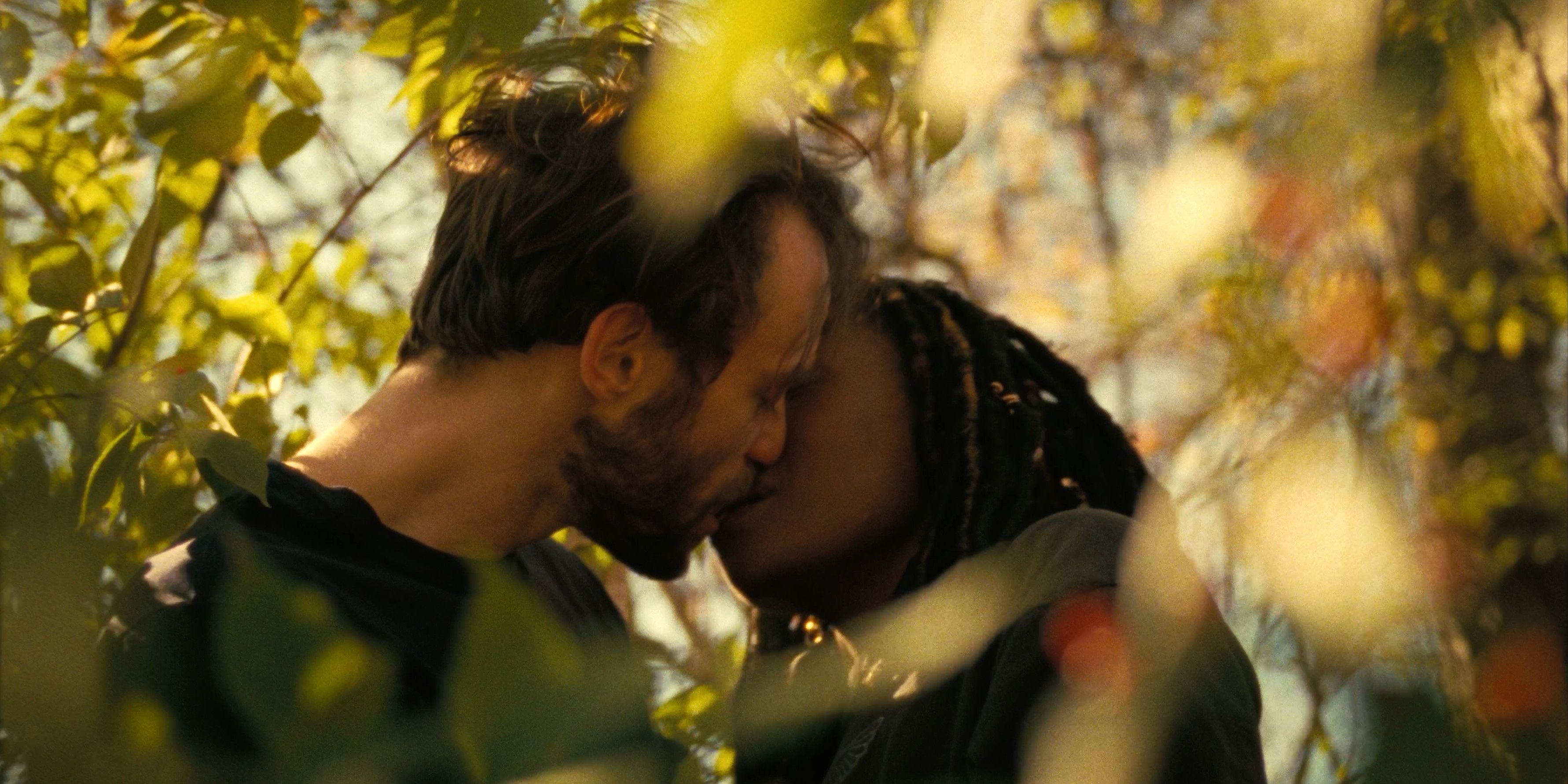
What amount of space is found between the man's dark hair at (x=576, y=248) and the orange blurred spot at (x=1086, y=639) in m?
0.78

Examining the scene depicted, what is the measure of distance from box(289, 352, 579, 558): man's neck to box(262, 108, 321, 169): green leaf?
1.26ft

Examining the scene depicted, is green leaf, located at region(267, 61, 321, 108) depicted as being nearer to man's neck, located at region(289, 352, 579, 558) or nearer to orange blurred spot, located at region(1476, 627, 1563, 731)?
man's neck, located at region(289, 352, 579, 558)

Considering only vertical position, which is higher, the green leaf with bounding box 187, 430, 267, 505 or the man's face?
the green leaf with bounding box 187, 430, 267, 505

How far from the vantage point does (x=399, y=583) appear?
164 cm

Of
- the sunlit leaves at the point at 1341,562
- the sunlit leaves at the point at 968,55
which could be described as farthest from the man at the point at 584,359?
the sunlit leaves at the point at 1341,562

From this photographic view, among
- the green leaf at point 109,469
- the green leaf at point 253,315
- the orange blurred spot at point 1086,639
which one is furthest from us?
the green leaf at point 253,315

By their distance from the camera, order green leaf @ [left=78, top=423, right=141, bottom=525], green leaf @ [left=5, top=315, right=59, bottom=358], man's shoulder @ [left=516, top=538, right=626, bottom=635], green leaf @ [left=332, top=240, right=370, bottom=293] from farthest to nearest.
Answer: green leaf @ [left=332, top=240, right=370, bottom=293]
man's shoulder @ [left=516, top=538, right=626, bottom=635]
green leaf @ [left=5, top=315, right=59, bottom=358]
green leaf @ [left=78, top=423, right=141, bottom=525]

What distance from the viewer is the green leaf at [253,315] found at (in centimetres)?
190

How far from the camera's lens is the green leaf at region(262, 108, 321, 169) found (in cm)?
179

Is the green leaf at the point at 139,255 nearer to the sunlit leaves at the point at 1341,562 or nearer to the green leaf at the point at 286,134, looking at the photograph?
the green leaf at the point at 286,134

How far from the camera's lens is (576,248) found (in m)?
2.00

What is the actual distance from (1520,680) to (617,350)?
5.77 ft

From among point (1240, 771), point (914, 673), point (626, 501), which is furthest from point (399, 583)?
point (1240, 771)

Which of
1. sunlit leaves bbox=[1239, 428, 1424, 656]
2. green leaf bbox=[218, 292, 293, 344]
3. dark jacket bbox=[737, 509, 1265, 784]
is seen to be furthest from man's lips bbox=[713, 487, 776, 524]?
sunlit leaves bbox=[1239, 428, 1424, 656]
